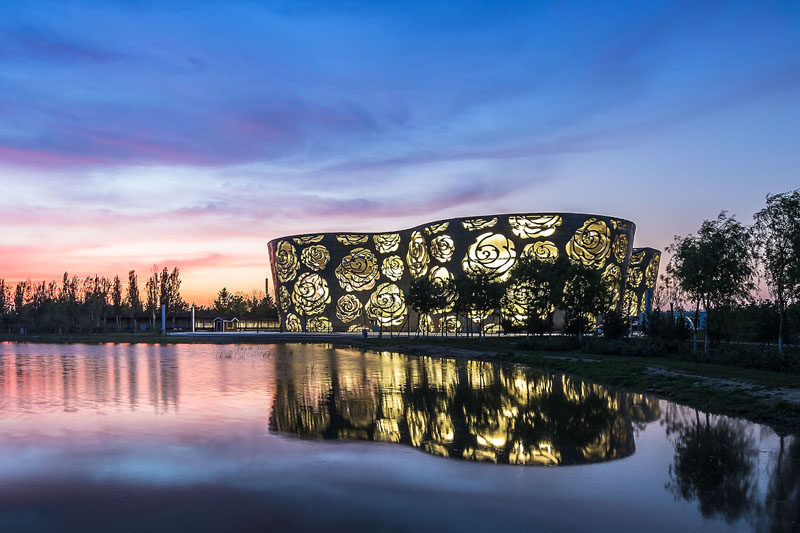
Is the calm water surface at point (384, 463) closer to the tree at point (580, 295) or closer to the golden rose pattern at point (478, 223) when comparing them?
the tree at point (580, 295)

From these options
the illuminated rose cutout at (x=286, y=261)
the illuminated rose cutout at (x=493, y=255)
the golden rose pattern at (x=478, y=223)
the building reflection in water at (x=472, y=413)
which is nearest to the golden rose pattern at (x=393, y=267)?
the illuminated rose cutout at (x=286, y=261)

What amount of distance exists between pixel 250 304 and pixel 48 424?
132848mm

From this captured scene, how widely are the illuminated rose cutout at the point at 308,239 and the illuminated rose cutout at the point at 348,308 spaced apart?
7.53 metres

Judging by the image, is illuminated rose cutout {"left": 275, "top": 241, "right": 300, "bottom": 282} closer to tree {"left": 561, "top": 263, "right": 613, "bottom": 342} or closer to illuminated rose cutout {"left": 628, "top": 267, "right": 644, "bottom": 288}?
illuminated rose cutout {"left": 628, "top": 267, "right": 644, "bottom": 288}

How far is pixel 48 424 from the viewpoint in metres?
12.3

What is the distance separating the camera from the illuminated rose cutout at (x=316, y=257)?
68.9 meters

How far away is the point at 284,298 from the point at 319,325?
19.9 feet

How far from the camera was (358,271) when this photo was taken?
6769cm

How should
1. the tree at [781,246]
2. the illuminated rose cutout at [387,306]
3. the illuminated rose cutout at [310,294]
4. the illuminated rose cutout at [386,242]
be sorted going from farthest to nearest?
the illuminated rose cutout at [310,294] → the illuminated rose cutout at [386,242] → the illuminated rose cutout at [387,306] → the tree at [781,246]

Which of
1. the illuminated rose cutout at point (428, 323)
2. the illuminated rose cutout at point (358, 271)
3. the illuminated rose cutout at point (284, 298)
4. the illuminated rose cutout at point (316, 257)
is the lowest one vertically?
the illuminated rose cutout at point (428, 323)

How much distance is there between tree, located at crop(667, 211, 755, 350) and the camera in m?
28.3

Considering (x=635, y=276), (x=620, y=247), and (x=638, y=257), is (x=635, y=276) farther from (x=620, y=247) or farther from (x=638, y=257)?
(x=620, y=247)

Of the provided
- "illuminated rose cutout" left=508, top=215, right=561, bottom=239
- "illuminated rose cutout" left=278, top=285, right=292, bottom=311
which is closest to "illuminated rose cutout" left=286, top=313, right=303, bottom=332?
"illuminated rose cutout" left=278, top=285, right=292, bottom=311

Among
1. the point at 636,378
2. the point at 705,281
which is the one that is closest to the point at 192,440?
the point at 636,378
